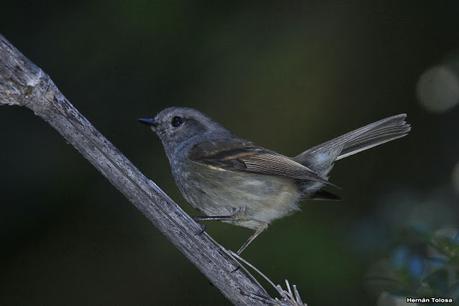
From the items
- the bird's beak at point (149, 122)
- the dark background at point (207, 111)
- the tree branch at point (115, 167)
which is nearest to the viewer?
the tree branch at point (115, 167)

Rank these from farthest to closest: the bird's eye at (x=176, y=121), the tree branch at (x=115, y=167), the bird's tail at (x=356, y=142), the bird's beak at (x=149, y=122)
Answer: the bird's eye at (x=176, y=121), the bird's beak at (x=149, y=122), the bird's tail at (x=356, y=142), the tree branch at (x=115, y=167)

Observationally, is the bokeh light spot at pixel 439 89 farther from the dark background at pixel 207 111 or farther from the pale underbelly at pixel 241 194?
the pale underbelly at pixel 241 194

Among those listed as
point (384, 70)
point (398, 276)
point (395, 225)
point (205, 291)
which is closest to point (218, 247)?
point (398, 276)

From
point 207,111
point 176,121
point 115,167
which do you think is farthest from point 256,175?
point 207,111

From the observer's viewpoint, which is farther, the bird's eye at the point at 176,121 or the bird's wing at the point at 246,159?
the bird's eye at the point at 176,121

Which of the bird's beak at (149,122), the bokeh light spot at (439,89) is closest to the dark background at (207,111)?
the bokeh light spot at (439,89)

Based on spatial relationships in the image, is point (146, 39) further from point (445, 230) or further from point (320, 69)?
point (445, 230)

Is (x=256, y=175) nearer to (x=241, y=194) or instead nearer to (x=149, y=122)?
(x=241, y=194)

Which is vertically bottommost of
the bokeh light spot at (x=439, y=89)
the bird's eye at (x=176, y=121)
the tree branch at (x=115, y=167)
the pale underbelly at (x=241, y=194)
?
the tree branch at (x=115, y=167)
